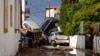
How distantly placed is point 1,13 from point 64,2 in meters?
30.3

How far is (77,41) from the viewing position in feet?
113

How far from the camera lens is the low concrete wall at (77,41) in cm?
3250

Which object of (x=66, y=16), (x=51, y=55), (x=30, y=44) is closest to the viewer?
(x=51, y=55)

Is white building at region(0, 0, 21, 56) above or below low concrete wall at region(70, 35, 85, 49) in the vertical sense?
above

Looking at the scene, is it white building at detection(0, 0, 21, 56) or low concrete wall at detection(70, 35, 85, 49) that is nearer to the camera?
white building at detection(0, 0, 21, 56)

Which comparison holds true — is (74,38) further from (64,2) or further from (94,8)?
(64,2)

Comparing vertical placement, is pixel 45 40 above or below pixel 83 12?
below

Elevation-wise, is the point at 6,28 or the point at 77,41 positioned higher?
the point at 6,28

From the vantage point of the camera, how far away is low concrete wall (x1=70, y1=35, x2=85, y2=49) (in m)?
32.5

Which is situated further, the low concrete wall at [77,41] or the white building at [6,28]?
the low concrete wall at [77,41]

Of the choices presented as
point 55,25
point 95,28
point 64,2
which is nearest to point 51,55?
point 95,28

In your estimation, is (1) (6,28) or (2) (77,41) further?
(2) (77,41)

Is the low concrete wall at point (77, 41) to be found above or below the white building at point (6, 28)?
below

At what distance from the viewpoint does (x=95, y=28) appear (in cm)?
3088
